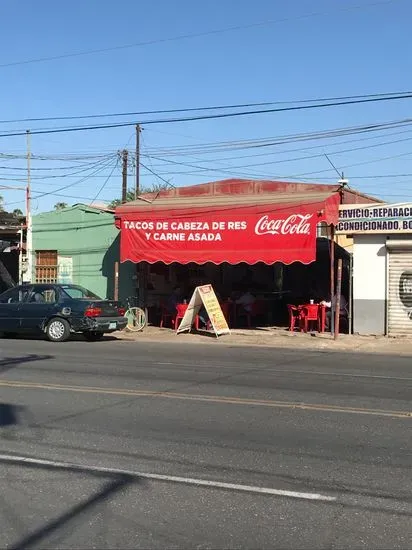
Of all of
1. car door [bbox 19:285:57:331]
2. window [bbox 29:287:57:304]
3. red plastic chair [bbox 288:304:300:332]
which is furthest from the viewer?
red plastic chair [bbox 288:304:300:332]

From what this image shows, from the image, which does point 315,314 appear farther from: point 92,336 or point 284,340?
point 92,336

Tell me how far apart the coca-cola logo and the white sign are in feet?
4.87

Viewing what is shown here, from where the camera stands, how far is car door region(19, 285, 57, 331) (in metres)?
17.1

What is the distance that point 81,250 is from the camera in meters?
23.6

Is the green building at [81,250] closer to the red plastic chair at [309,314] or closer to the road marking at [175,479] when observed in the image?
the red plastic chair at [309,314]

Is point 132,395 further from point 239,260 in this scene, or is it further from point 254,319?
point 254,319

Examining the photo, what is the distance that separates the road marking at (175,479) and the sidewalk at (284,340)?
37.5ft

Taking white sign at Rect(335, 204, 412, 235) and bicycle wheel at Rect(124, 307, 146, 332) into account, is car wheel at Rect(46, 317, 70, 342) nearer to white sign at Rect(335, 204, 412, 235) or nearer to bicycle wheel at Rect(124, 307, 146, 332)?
bicycle wheel at Rect(124, 307, 146, 332)

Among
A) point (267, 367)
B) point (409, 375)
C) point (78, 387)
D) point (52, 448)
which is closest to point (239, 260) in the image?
point (267, 367)

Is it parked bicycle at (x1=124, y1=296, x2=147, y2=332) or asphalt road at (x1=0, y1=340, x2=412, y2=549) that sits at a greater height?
parked bicycle at (x1=124, y1=296, x2=147, y2=332)

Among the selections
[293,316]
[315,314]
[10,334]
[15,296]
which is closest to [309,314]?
[315,314]

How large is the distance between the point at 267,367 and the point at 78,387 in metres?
4.08

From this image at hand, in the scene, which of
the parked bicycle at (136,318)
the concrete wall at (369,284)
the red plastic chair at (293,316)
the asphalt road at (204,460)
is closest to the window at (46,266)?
the parked bicycle at (136,318)

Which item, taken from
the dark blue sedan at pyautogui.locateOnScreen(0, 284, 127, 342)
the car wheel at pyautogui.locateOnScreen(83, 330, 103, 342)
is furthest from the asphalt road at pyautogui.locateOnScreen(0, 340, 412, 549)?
the car wheel at pyautogui.locateOnScreen(83, 330, 103, 342)
